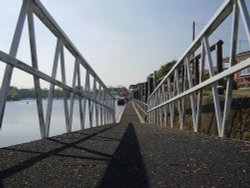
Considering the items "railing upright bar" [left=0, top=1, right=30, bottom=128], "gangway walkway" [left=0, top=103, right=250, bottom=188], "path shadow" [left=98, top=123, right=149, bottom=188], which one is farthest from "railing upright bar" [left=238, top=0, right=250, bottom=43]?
"railing upright bar" [left=0, top=1, right=30, bottom=128]

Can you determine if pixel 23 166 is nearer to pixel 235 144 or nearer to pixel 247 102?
pixel 235 144

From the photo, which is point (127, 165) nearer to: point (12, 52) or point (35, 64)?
point (12, 52)

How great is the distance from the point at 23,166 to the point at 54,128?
4961 mm

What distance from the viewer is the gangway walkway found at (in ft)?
10.4

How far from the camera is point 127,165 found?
386cm

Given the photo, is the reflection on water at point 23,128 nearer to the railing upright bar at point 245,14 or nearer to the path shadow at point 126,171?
the path shadow at point 126,171

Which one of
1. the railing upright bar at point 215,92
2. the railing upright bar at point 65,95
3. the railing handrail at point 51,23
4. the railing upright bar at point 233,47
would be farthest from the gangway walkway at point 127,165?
the railing upright bar at point 65,95

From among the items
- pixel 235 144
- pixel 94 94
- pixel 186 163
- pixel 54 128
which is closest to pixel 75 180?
pixel 186 163

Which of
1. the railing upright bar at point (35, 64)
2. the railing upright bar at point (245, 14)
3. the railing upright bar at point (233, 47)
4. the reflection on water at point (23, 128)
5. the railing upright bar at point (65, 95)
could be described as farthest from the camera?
the railing upright bar at point (65, 95)

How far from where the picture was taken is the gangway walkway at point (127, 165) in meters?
3.18

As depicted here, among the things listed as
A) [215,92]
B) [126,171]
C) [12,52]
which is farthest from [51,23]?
[126,171]

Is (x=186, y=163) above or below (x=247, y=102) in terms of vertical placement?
below

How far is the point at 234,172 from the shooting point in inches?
137

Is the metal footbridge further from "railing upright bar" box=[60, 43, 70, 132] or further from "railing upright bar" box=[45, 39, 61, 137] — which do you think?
A: "railing upright bar" box=[60, 43, 70, 132]
